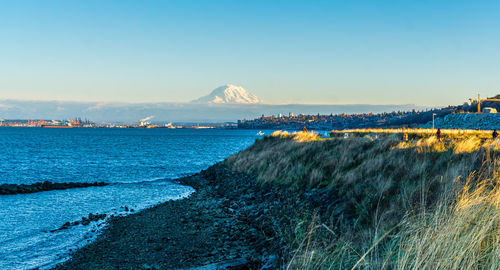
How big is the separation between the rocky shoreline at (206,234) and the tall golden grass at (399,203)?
101cm

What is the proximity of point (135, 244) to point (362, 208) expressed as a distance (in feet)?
26.4

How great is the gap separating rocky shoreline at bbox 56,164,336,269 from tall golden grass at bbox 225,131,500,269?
1.01 metres

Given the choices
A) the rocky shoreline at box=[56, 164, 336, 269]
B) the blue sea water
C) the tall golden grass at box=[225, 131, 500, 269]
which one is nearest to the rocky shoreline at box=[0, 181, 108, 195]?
the blue sea water

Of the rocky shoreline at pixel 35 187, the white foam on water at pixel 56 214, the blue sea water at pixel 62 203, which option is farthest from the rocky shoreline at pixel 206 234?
the rocky shoreline at pixel 35 187

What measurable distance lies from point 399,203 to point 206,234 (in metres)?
6.96

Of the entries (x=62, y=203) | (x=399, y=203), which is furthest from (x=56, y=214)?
(x=399, y=203)

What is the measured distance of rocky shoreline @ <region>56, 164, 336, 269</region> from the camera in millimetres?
9773

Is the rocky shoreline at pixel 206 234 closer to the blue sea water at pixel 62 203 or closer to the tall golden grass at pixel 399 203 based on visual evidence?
the tall golden grass at pixel 399 203

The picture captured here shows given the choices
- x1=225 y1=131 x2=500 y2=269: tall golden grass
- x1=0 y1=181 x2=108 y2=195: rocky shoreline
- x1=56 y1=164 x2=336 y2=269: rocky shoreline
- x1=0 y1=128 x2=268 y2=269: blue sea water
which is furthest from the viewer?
x1=0 y1=181 x2=108 y2=195: rocky shoreline

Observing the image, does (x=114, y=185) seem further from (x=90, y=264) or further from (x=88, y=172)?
(x=90, y=264)

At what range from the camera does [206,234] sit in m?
12.8

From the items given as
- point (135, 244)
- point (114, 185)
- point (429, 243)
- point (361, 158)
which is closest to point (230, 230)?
point (135, 244)

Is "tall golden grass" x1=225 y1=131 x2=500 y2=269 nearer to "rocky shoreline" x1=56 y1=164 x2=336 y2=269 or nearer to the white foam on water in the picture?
"rocky shoreline" x1=56 y1=164 x2=336 y2=269

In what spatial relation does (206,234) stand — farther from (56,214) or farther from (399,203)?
(56,214)
